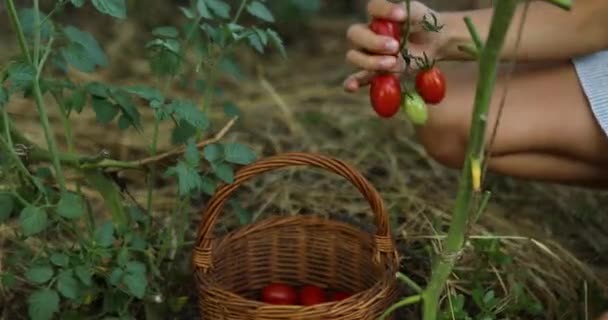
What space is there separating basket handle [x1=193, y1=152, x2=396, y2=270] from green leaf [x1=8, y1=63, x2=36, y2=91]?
28cm

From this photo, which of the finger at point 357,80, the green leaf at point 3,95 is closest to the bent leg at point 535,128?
the finger at point 357,80

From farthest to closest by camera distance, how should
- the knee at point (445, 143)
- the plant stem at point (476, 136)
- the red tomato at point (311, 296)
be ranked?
the knee at point (445, 143), the red tomato at point (311, 296), the plant stem at point (476, 136)

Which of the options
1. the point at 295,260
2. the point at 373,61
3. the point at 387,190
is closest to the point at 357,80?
the point at 373,61

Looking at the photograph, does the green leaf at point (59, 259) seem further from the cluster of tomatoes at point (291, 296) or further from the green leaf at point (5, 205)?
the cluster of tomatoes at point (291, 296)

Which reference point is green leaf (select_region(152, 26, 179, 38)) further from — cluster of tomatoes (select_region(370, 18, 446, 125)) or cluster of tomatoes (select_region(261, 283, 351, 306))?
cluster of tomatoes (select_region(261, 283, 351, 306))

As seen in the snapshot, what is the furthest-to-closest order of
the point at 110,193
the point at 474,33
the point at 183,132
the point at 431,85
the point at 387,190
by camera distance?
the point at 387,190 → the point at 110,193 → the point at 183,132 → the point at 431,85 → the point at 474,33

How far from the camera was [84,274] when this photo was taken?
1.38 m

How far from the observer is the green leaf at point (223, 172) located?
1414 mm

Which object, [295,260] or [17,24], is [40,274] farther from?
[295,260]

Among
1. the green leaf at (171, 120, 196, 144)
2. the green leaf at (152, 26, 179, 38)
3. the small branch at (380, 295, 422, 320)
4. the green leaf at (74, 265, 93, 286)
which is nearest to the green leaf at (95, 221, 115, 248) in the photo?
the green leaf at (74, 265, 93, 286)

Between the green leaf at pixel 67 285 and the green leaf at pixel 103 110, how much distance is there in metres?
0.19

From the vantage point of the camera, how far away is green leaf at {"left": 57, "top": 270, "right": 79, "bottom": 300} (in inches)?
53.8

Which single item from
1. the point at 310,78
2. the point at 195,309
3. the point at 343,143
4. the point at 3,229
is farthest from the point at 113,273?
the point at 310,78

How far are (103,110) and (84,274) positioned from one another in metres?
0.20
